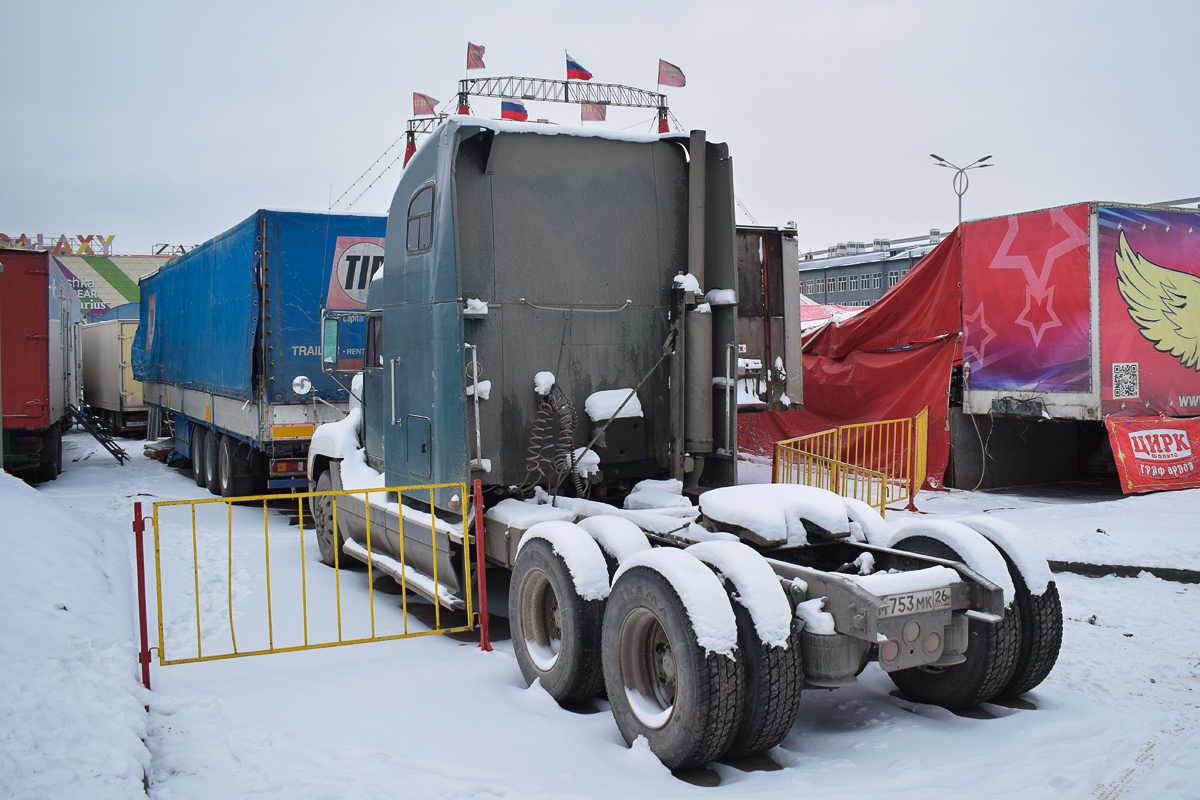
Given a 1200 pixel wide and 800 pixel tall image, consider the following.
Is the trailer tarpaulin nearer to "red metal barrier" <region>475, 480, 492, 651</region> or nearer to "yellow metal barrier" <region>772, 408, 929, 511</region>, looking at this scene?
"yellow metal barrier" <region>772, 408, 929, 511</region>

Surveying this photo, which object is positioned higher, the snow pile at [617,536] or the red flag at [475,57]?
the red flag at [475,57]

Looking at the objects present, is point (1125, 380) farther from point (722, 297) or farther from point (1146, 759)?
point (1146, 759)

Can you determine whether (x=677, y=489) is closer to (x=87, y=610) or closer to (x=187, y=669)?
(x=187, y=669)

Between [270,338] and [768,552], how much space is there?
28.1ft

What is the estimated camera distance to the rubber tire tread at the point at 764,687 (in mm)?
4016

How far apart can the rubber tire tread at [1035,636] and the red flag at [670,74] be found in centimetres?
1143

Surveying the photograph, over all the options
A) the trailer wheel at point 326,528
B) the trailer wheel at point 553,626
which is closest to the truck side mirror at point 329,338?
the trailer wheel at point 326,528

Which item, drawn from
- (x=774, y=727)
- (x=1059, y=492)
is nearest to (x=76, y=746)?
(x=774, y=727)

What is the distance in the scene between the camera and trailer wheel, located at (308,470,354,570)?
891 cm

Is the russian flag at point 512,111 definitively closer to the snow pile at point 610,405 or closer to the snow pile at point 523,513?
the snow pile at point 610,405

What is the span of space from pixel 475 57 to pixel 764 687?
14262mm

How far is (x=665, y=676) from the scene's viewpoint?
445 centimetres

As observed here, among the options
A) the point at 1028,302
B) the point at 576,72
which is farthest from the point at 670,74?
the point at 1028,302

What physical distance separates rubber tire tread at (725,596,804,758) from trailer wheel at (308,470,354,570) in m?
5.59
